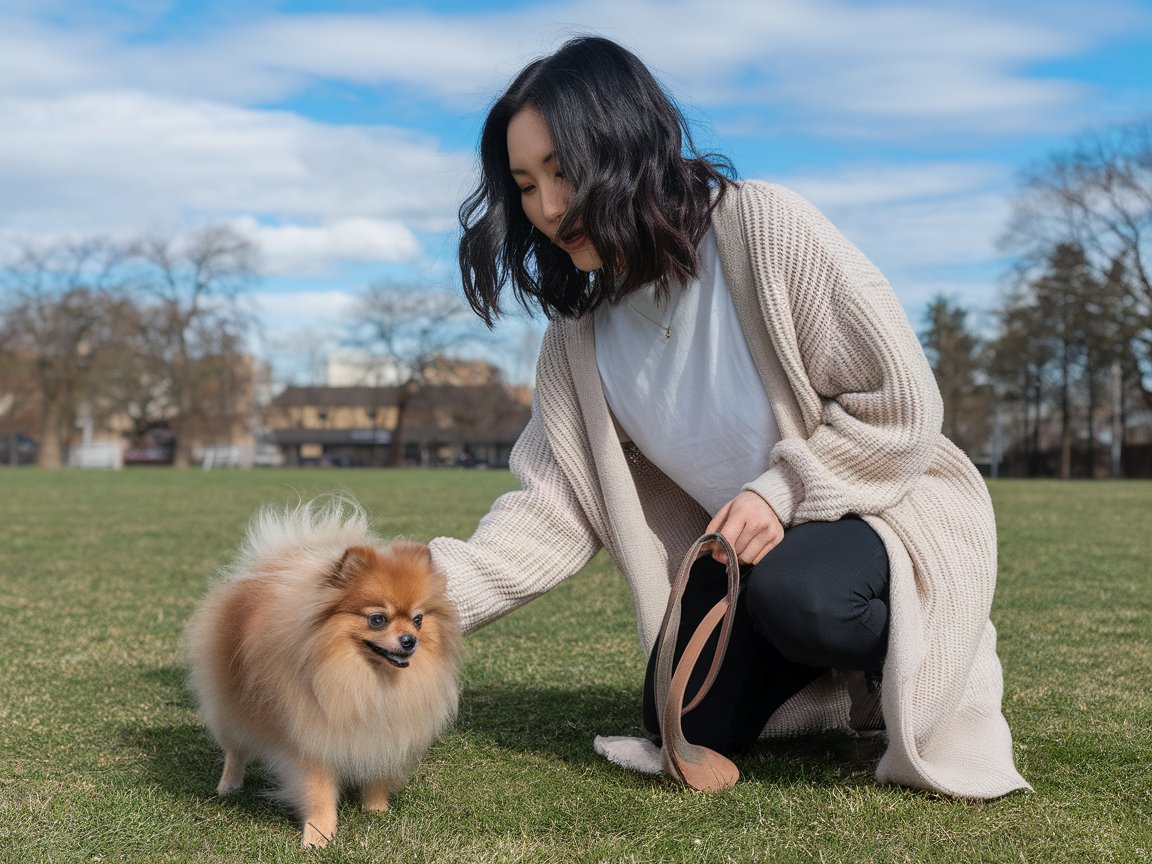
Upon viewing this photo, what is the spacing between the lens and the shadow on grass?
9.49 ft

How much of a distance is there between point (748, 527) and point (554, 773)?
88cm

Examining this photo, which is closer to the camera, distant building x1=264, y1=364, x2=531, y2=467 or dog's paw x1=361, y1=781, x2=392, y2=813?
dog's paw x1=361, y1=781, x2=392, y2=813

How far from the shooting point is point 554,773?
2926 mm

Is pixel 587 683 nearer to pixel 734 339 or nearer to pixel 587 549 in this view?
pixel 587 549

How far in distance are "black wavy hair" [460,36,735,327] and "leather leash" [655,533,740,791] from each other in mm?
680

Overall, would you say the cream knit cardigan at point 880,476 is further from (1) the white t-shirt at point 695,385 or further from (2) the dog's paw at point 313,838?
(2) the dog's paw at point 313,838

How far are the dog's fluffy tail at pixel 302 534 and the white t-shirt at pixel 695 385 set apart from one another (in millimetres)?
Result: 745

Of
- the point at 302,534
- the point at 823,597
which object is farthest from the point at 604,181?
the point at 302,534

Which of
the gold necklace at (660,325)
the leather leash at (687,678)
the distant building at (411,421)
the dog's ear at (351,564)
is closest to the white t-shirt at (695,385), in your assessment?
the gold necklace at (660,325)

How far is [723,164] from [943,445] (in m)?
0.86

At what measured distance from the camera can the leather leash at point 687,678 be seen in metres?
2.56

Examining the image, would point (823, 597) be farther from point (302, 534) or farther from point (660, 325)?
point (302, 534)

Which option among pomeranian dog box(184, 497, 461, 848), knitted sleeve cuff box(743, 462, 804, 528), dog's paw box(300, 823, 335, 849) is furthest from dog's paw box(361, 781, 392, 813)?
knitted sleeve cuff box(743, 462, 804, 528)

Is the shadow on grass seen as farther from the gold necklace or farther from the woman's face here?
the woman's face
